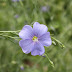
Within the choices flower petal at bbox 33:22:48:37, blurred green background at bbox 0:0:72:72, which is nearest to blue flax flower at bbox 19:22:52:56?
flower petal at bbox 33:22:48:37

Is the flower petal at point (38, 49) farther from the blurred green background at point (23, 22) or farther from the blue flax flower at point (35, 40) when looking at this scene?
the blurred green background at point (23, 22)

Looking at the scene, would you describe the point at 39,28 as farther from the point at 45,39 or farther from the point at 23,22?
the point at 23,22

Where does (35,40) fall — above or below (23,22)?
above

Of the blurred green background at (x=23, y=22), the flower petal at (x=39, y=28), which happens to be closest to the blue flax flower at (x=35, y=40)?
the flower petal at (x=39, y=28)

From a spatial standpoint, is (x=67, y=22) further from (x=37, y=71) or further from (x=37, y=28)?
(x=37, y=28)

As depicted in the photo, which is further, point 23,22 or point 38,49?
point 23,22

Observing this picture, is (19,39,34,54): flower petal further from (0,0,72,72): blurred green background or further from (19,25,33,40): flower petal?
(0,0,72,72): blurred green background

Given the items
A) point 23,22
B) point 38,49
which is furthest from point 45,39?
point 23,22

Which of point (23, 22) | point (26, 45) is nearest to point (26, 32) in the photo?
point (26, 45)
